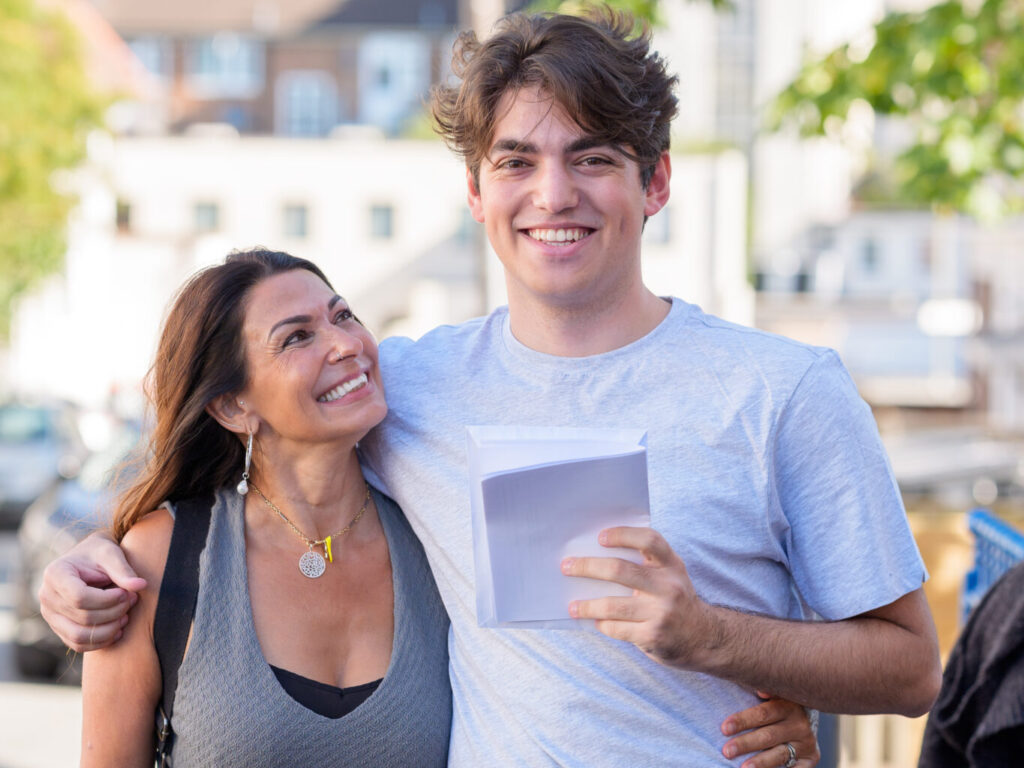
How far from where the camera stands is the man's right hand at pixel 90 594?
247 centimetres

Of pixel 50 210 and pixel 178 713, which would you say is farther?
pixel 50 210

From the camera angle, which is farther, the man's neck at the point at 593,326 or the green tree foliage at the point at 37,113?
the green tree foliage at the point at 37,113

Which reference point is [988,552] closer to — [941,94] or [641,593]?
[641,593]

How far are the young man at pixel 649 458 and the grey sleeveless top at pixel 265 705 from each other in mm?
67

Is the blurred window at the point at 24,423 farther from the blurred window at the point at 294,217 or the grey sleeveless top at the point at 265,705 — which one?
the blurred window at the point at 294,217

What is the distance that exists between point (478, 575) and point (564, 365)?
580 mm

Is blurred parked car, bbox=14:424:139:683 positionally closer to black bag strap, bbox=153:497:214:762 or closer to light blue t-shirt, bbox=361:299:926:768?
black bag strap, bbox=153:497:214:762

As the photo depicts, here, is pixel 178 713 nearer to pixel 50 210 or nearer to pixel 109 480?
pixel 109 480

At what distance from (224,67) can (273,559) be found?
56217mm

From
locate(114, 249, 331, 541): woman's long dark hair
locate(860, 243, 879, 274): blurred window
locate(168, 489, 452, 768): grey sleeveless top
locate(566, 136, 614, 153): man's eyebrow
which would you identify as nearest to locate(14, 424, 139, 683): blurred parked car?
locate(114, 249, 331, 541): woman's long dark hair

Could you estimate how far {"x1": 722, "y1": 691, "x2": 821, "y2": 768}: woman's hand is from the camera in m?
2.38

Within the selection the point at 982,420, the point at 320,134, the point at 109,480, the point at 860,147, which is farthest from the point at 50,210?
the point at 320,134

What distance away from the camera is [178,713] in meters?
2.54

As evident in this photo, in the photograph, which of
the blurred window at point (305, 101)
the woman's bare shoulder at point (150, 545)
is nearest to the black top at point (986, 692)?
the woman's bare shoulder at point (150, 545)
